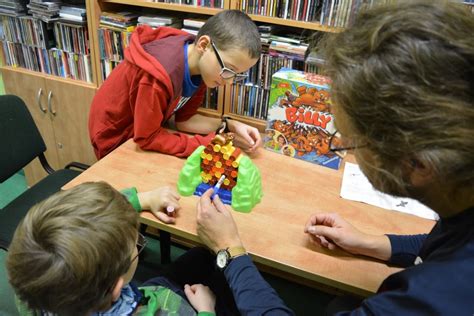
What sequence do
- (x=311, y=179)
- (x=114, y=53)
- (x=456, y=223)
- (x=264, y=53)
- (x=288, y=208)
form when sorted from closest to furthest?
(x=456, y=223), (x=288, y=208), (x=311, y=179), (x=264, y=53), (x=114, y=53)

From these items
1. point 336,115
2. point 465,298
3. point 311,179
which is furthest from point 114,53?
point 465,298

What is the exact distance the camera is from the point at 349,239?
0.92 meters

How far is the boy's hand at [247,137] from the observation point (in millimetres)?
1367

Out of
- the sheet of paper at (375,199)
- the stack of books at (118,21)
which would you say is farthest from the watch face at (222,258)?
the stack of books at (118,21)

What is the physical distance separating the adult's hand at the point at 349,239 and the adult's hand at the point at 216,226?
210 mm

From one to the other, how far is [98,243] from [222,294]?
21.4 inches

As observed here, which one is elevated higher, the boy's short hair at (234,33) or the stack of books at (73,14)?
the boy's short hair at (234,33)

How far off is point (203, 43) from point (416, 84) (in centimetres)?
91

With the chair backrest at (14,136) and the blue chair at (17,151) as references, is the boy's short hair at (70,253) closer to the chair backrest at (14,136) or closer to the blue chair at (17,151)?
the blue chair at (17,151)

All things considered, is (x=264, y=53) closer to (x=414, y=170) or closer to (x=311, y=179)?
(x=311, y=179)

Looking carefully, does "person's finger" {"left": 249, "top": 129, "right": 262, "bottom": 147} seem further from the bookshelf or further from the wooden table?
the bookshelf

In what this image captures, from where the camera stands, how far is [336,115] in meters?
0.65

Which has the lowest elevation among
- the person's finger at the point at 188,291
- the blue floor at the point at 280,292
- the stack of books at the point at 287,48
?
the blue floor at the point at 280,292

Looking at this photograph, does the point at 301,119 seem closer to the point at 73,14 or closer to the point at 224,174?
the point at 224,174
